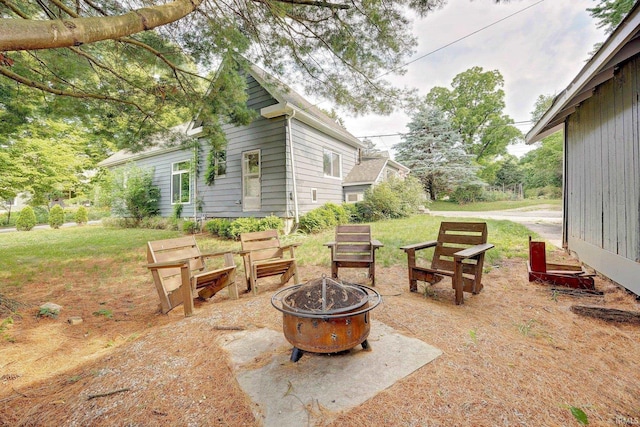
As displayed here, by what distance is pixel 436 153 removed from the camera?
22016mm

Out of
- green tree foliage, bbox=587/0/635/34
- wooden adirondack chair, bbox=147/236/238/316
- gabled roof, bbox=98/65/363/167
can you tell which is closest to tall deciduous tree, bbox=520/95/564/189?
green tree foliage, bbox=587/0/635/34

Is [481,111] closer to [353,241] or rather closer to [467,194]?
[467,194]

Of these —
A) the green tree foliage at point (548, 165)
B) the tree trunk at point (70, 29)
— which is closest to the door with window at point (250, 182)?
the tree trunk at point (70, 29)

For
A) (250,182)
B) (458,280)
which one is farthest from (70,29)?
(250,182)

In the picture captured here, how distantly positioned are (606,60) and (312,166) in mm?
7737

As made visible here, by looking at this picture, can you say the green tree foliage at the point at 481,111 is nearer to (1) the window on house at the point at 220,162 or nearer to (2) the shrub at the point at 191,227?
(1) the window on house at the point at 220,162

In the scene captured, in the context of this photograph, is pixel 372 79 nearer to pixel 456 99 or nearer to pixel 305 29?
pixel 305 29

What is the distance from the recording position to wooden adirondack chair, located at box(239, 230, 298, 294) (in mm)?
3818

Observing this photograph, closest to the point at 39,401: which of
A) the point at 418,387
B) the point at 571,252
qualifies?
the point at 418,387

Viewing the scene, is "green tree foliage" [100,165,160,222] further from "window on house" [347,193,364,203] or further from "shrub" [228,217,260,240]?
"window on house" [347,193,364,203]

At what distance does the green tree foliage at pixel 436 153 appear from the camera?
21.6 meters

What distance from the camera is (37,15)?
4.02 m

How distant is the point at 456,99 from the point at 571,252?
2834 centimetres

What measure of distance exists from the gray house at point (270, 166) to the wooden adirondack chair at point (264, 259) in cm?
431
